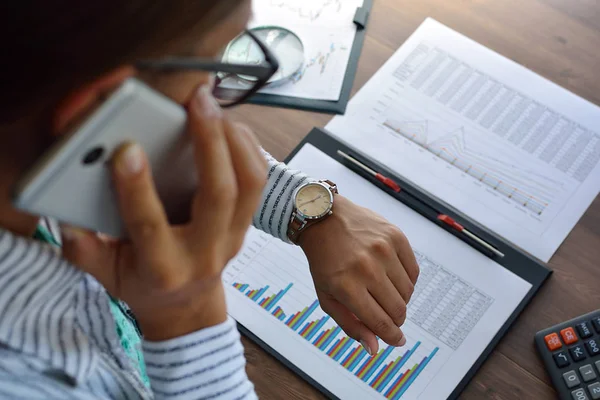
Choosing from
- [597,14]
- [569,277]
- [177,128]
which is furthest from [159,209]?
[597,14]

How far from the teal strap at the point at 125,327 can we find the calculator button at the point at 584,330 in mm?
505

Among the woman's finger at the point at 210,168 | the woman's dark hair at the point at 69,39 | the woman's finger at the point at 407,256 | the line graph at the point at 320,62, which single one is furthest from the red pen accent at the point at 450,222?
the woman's dark hair at the point at 69,39

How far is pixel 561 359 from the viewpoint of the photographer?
2.33ft

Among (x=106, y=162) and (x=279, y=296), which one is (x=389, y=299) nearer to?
(x=279, y=296)

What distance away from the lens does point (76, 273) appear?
1.68ft

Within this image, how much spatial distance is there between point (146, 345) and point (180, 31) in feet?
0.94

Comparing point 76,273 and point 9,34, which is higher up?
point 9,34

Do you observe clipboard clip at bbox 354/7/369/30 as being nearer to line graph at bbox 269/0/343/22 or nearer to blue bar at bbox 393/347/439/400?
line graph at bbox 269/0/343/22

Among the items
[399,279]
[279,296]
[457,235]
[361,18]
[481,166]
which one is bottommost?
[279,296]

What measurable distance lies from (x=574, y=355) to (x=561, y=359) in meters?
0.02

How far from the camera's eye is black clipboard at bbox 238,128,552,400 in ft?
2.36

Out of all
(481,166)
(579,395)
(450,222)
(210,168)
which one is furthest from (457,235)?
(210,168)

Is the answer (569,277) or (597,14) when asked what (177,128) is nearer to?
(569,277)

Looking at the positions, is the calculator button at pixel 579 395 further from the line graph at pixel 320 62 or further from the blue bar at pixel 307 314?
the line graph at pixel 320 62
